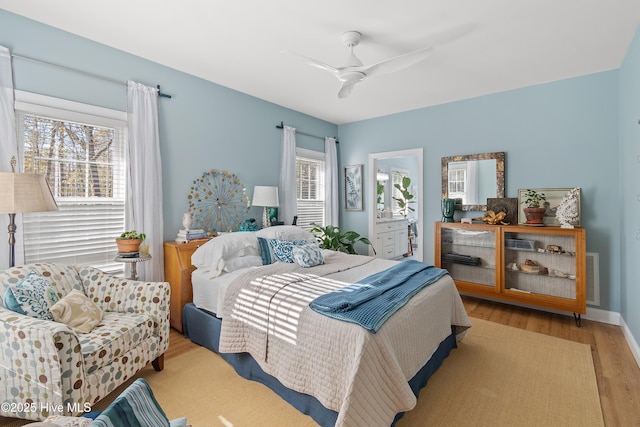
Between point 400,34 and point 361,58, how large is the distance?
21.5 inches

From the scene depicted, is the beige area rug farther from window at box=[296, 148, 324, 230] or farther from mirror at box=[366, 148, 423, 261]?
window at box=[296, 148, 324, 230]

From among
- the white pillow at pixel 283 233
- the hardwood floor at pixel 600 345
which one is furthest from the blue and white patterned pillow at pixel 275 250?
the hardwood floor at pixel 600 345

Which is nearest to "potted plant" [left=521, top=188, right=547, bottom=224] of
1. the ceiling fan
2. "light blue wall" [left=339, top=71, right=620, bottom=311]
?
"light blue wall" [left=339, top=71, right=620, bottom=311]

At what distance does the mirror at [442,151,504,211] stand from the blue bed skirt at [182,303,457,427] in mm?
2153

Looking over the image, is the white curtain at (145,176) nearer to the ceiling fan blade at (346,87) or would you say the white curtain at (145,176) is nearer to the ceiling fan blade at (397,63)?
the ceiling fan blade at (346,87)

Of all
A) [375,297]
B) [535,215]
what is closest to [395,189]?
[535,215]

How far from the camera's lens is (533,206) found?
3734 mm

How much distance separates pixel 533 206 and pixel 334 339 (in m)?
3.32

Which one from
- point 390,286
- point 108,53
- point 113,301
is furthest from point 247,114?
point 390,286

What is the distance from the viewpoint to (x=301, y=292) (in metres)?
2.20

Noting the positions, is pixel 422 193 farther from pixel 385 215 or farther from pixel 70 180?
pixel 70 180

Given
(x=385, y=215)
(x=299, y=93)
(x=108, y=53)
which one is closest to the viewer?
(x=108, y=53)

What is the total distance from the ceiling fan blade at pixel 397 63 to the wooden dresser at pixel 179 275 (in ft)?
7.97

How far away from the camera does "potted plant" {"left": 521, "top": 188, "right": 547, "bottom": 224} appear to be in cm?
360
